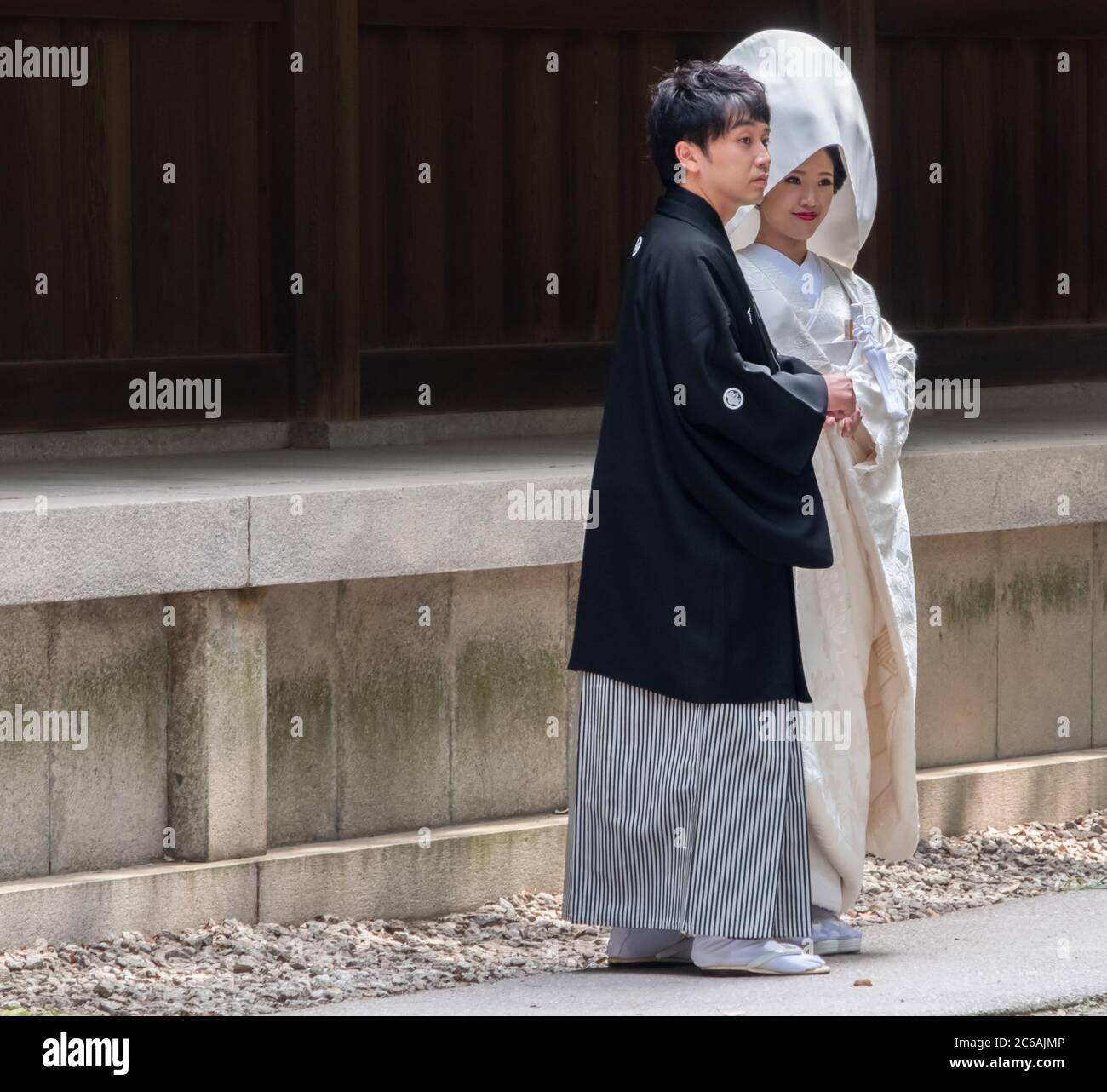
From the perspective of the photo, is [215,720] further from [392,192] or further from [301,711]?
[392,192]

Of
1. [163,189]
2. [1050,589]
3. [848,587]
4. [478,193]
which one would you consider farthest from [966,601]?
[163,189]

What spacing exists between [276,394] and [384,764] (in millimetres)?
1906

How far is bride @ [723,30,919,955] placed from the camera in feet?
17.1

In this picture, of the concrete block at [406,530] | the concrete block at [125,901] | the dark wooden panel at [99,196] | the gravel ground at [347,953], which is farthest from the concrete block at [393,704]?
the dark wooden panel at [99,196]

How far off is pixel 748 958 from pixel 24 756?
1607 mm

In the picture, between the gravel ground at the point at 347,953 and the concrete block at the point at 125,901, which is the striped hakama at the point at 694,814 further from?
the concrete block at the point at 125,901

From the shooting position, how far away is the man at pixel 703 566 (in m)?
4.81

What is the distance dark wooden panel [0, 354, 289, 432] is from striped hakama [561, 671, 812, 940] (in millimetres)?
2579

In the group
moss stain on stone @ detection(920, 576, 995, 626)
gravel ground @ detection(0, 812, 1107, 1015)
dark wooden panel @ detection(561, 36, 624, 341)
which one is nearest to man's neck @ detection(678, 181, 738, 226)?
gravel ground @ detection(0, 812, 1107, 1015)

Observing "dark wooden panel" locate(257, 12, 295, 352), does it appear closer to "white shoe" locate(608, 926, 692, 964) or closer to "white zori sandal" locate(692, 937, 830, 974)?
"white shoe" locate(608, 926, 692, 964)

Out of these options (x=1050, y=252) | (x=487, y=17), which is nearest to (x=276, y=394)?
(x=487, y=17)

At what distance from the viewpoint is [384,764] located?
231 inches
